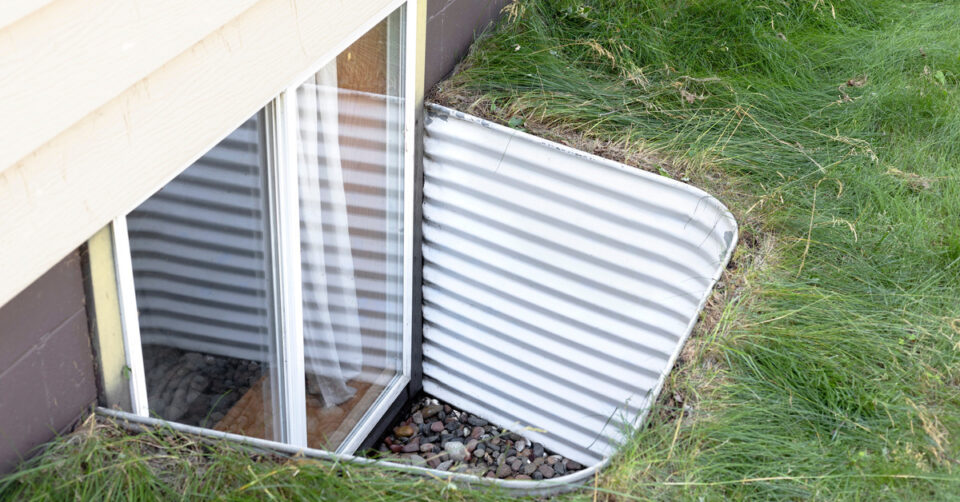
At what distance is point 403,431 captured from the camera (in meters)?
4.35

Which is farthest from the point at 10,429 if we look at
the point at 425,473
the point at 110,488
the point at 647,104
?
the point at 647,104

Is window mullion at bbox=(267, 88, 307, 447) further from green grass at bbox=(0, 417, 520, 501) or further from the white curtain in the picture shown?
green grass at bbox=(0, 417, 520, 501)

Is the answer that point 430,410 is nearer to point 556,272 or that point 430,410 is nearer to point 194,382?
point 556,272

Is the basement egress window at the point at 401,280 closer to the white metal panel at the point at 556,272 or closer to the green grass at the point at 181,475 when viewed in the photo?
the white metal panel at the point at 556,272

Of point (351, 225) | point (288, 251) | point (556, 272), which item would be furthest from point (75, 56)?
point (556, 272)

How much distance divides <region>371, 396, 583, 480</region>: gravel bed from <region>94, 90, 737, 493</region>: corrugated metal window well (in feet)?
0.05

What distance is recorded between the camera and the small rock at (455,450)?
13.9 feet

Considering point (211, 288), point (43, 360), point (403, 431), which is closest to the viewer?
point (43, 360)

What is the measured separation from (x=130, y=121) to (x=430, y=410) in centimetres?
293

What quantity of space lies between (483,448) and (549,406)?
1.39 feet

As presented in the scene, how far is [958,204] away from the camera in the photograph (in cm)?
351

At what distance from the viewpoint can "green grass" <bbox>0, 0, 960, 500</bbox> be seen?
2.21 m

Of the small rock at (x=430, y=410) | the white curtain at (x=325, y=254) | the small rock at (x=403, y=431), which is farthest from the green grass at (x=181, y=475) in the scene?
the small rock at (x=430, y=410)

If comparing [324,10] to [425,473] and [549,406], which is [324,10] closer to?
[425,473]
